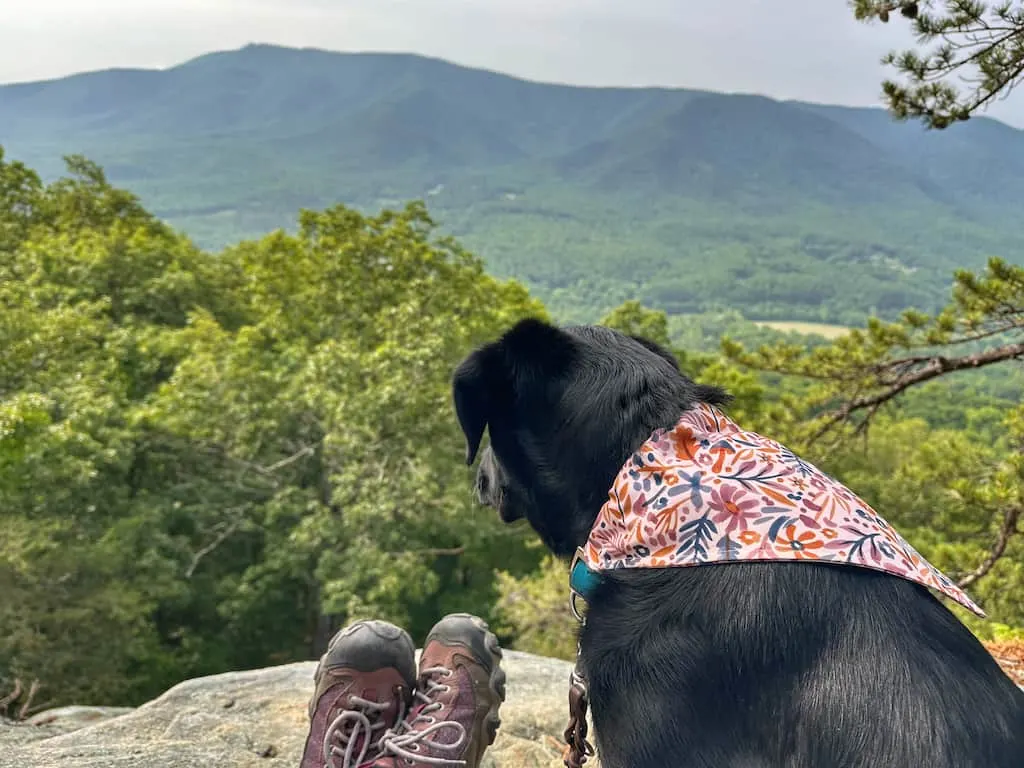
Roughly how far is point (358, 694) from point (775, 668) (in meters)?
1.50

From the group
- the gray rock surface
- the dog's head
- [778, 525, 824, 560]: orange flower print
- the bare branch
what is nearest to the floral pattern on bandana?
[778, 525, 824, 560]: orange flower print

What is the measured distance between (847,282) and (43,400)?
181m

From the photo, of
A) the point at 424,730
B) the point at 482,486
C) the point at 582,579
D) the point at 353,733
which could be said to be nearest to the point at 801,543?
the point at 582,579

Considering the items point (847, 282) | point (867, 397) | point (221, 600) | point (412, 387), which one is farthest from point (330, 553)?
point (847, 282)

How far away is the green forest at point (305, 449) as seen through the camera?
6.54 m

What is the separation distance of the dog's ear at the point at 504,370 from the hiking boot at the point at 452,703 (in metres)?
0.88

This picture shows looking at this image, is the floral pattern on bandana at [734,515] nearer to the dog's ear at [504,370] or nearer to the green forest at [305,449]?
the dog's ear at [504,370]

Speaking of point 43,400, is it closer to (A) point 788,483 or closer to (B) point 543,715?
(B) point 543,715

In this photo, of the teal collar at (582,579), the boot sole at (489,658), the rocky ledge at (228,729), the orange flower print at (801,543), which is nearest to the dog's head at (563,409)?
the teal collar at (582,579)

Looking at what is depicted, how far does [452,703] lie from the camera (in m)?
2.45

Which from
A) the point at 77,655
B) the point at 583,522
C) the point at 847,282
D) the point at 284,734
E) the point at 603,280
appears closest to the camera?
the point at 583,522

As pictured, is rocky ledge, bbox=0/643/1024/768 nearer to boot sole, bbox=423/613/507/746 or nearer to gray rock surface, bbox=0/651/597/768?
gray rock surface, bbox=0/651/597/768

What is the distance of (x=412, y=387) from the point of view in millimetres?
12117

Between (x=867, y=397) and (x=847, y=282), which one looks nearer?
(x=867, y=397)
